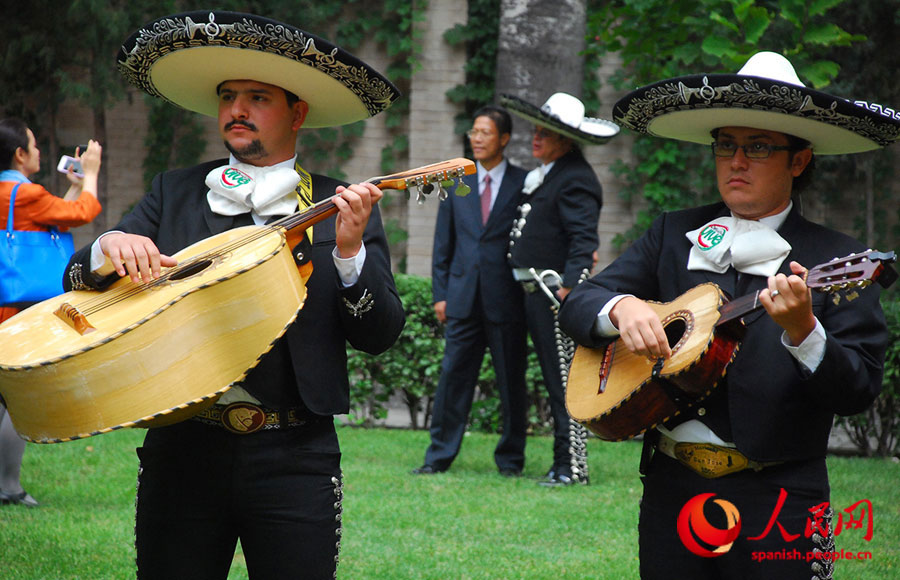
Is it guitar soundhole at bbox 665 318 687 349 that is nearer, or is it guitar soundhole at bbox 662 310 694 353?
guitar soundhole at bbox 662 310 694 353

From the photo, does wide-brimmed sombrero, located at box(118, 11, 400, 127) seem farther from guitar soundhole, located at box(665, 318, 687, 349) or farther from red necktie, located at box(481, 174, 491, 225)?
red necktie, located at box(481, 174, 491, 225)

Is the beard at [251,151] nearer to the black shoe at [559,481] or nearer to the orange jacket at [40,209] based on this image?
the orange jacket at [40,209]

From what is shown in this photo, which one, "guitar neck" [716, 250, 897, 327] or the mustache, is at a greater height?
the mustache

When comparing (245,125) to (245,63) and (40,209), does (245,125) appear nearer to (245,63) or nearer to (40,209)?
(245,63)

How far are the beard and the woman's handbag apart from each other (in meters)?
3.02

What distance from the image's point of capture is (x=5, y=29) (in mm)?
10969

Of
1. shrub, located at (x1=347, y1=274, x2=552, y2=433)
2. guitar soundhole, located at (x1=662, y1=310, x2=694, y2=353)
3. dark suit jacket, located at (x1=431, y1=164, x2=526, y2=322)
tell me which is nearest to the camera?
guitar soundhole, located at (x1=662, y1=310, x2=694, y2=353)

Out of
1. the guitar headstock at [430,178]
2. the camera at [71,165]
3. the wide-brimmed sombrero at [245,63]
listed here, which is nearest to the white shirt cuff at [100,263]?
the wide-brimmed sombrero at [245,63]

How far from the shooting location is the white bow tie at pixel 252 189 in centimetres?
296

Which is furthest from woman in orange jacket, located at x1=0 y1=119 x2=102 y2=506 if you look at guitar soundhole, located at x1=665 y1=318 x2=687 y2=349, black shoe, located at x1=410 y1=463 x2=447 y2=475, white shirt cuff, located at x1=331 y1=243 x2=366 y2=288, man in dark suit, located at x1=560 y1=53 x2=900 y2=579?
guitar soundhole, located at x1=665 y1=318 x2=687 y2=349

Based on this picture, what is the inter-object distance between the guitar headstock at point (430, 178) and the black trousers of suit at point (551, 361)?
388cm

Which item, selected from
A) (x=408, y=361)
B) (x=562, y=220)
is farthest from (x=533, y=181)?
(x=408, y=361)

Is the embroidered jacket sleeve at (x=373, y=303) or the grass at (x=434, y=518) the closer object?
the embroidered jacket sleeve at (x=373, y=303)

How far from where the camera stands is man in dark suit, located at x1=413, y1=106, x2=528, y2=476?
7074 mm
